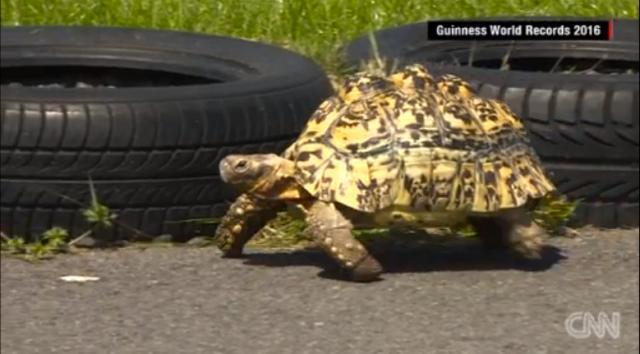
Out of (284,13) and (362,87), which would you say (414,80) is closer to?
(362,87)

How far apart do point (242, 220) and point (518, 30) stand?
5.74 ft

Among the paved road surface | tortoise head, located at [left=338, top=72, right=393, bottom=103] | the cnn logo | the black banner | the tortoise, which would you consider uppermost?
the black banner

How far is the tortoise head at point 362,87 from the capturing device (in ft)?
17.8

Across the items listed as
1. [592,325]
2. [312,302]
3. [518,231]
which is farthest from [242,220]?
[592,325]

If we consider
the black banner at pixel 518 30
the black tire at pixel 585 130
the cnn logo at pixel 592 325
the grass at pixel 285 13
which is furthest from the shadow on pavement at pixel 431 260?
the grass at pixel 285 13

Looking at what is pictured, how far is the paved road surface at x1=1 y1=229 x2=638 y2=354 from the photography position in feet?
15.5

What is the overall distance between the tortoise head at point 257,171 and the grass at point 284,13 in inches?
79.8

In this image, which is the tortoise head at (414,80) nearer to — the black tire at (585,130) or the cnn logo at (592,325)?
the black tire at (585,130)

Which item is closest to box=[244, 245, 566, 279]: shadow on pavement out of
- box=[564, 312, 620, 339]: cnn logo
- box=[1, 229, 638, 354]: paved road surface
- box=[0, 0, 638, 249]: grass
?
box=[1, 229, 638, 354]: paved road surface

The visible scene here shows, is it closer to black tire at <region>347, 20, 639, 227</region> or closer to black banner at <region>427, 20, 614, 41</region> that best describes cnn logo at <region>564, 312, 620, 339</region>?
black tire at <region>347, 20, 639, 227</region>

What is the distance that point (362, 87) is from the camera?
5445 mm

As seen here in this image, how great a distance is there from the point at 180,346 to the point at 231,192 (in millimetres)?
1159

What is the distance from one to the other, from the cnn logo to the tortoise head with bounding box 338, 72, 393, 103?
92 cm

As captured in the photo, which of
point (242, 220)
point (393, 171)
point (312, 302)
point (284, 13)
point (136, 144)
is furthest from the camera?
point (284, 13)
